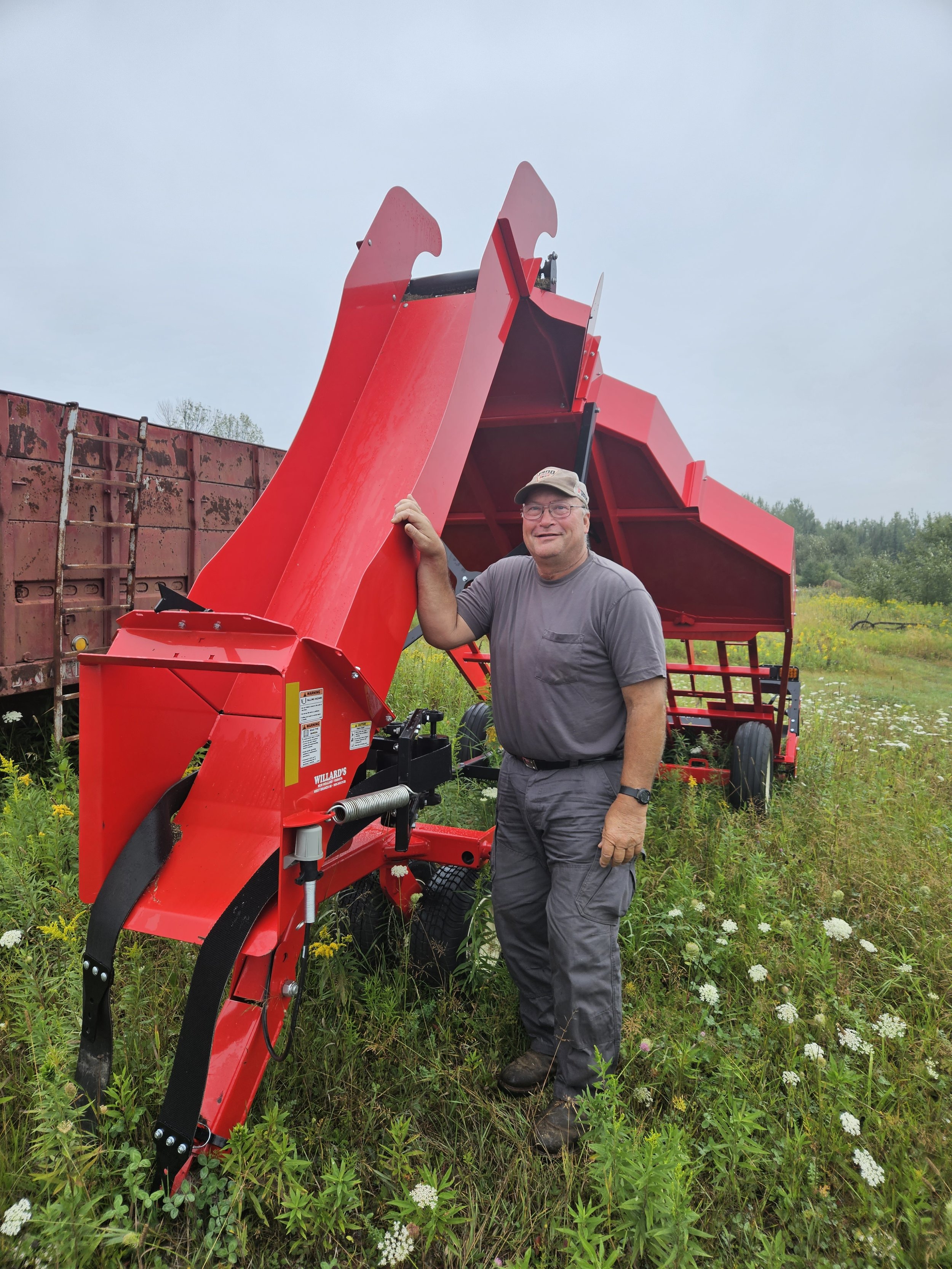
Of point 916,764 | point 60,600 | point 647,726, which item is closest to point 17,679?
point 60,600

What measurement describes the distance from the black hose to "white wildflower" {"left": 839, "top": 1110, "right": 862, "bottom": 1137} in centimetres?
150

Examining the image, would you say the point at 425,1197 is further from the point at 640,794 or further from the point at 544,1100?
the point at 640,794

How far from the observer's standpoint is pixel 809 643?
573 inches

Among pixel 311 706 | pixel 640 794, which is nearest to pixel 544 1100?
pixel 640 794

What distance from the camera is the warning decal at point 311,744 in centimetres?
193

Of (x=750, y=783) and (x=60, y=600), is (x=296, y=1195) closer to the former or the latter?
(x=750, y=783)

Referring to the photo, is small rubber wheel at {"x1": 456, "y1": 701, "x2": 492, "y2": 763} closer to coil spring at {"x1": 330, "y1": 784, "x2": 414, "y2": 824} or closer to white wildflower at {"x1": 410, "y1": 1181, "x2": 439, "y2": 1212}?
coil spring at {"x1": 330, "y1": 784, "x2": 414, "y2": 824}

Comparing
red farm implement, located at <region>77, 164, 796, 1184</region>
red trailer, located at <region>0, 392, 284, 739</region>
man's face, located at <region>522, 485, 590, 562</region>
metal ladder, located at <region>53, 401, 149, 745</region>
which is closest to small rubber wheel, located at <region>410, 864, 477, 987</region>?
red farm implement, located at <region>77, 164, 796, 1184</region>

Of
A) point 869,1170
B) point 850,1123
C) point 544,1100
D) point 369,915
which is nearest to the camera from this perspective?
point 869,1170

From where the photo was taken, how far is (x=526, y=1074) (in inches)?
98.1

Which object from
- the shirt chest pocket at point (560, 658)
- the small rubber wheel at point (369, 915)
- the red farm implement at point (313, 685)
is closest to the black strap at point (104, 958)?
the red farm implement at point (313, 685)

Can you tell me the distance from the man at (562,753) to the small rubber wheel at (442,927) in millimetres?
263

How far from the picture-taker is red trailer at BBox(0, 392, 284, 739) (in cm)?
476

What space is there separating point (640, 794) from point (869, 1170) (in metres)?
1.10
